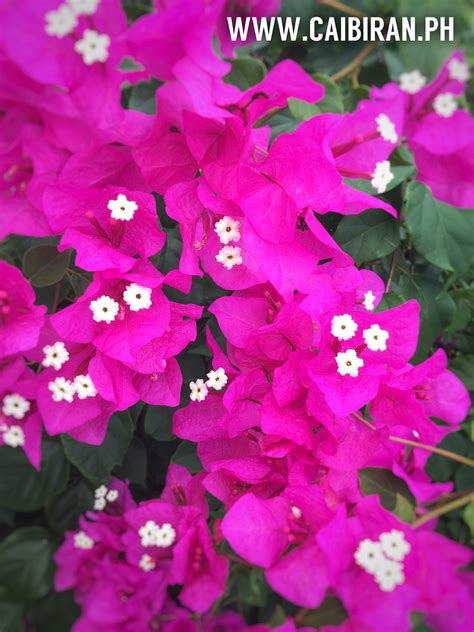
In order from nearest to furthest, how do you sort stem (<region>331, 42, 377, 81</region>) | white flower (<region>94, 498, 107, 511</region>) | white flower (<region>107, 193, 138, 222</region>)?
white flower (<region>107, 193, 138, 222</region>), white flower (<region>94, 498, 107, 511</region>), stem (<region>331, 42, 377, 81</region>)

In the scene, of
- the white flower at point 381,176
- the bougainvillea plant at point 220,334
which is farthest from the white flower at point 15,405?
the white flower at point 381,176

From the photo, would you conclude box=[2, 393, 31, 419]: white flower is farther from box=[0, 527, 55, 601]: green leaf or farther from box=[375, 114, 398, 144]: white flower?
box=[375, 114, 398, 144]: white flower

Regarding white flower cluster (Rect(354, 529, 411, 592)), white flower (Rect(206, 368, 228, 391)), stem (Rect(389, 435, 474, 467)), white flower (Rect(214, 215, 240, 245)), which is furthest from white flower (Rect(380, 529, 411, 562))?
white flower (Rect(214, 215, 240, 245))

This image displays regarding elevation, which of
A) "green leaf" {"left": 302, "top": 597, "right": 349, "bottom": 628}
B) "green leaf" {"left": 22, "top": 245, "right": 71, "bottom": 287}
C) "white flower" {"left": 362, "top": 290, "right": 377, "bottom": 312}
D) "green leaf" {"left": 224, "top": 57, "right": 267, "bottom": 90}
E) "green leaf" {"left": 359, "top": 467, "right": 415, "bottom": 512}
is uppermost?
"green leaf" {"left": 224, "top": 57, "right": 267, "bottom": 90}

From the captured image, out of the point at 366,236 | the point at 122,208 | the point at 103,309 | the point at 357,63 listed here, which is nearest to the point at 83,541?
the point at 103,309

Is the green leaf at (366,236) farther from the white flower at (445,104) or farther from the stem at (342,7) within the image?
the stem at (342,7)

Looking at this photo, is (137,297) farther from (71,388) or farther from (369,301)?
(369,301)

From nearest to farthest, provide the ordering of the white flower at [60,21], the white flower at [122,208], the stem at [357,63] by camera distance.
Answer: the white flower at [60,21] → the white flower at [122,208] → the stem at [357,63]
